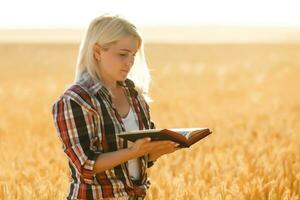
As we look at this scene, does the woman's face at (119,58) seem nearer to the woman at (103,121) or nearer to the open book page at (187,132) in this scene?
the woman at (103,121)

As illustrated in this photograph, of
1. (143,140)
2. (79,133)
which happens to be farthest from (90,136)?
(143,140)

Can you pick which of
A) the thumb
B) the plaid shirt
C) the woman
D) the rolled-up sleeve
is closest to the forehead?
the woman

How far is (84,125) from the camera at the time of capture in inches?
138

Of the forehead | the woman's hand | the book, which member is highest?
the forehead

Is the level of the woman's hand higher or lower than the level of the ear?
lower

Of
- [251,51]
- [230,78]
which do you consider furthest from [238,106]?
[251,51]

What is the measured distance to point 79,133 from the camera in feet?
11.5

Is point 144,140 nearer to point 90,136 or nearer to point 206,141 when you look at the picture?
point 90,136

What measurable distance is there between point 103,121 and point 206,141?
563 cm

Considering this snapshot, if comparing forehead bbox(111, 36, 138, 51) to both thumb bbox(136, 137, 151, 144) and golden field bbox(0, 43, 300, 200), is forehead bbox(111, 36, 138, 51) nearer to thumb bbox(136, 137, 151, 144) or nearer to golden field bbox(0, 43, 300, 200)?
thumb bbox(136, 137, 151, 144)

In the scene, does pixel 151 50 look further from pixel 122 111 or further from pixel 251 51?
pixel 122 111

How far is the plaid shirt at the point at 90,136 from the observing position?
11.5 feet

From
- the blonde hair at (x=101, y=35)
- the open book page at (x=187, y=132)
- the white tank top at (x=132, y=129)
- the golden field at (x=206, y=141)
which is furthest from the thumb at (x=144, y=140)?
Result: the golden field at (x=206, y=141)

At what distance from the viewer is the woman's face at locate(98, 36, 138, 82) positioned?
3572 millimetres
